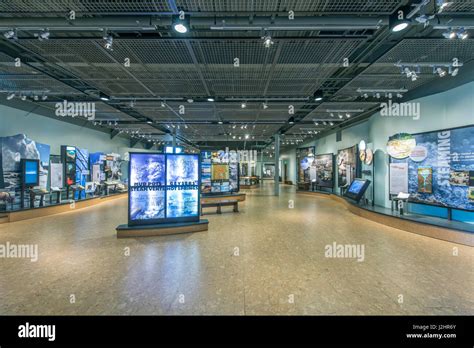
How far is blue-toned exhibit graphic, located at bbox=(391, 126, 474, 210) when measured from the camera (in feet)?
18.0

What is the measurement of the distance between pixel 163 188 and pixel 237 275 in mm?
3550

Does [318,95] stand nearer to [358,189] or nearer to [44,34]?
[358,189]

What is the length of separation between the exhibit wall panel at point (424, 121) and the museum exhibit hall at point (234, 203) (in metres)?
0.04

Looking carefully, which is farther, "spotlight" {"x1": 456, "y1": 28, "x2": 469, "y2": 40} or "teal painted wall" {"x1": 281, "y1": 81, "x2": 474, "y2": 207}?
"teal painted wall" {"x1": 281, "y1": 81, "x2": 474, "y2": 207}

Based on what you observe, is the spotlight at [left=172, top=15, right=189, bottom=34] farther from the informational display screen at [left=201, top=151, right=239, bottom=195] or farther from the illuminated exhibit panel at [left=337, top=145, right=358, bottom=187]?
the illuminated exhibit panel at [left=337, top=145, right=358, bottom=187]

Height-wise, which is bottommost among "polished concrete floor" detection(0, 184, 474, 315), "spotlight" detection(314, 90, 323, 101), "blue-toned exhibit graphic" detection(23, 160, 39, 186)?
"polished concrete floor" detection(0, 184, 474, 315)

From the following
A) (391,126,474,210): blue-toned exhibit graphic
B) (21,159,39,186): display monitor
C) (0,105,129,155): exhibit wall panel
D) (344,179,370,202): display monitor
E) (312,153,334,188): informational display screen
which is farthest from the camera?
(312,153,334,188): informational display screen

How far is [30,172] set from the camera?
8453 mm

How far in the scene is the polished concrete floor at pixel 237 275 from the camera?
2.63 m

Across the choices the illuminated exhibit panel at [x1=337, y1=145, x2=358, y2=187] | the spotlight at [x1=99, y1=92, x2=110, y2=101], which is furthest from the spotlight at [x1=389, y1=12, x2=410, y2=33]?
the spotlight at [x1=99, y1=92, x2=110, y2=101]

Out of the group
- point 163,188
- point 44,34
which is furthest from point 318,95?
point 44,34

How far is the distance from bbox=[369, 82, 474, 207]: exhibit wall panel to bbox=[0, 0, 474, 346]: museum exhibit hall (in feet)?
0.14

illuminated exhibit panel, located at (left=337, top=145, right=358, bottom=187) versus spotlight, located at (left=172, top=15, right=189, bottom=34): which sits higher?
spotlight, located at (left=172, top=15, right=189, bottom=34)

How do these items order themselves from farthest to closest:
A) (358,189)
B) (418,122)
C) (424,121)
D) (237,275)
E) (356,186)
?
(356,186) → (358,189) → (418,122) → (424,121) → (237,275)
